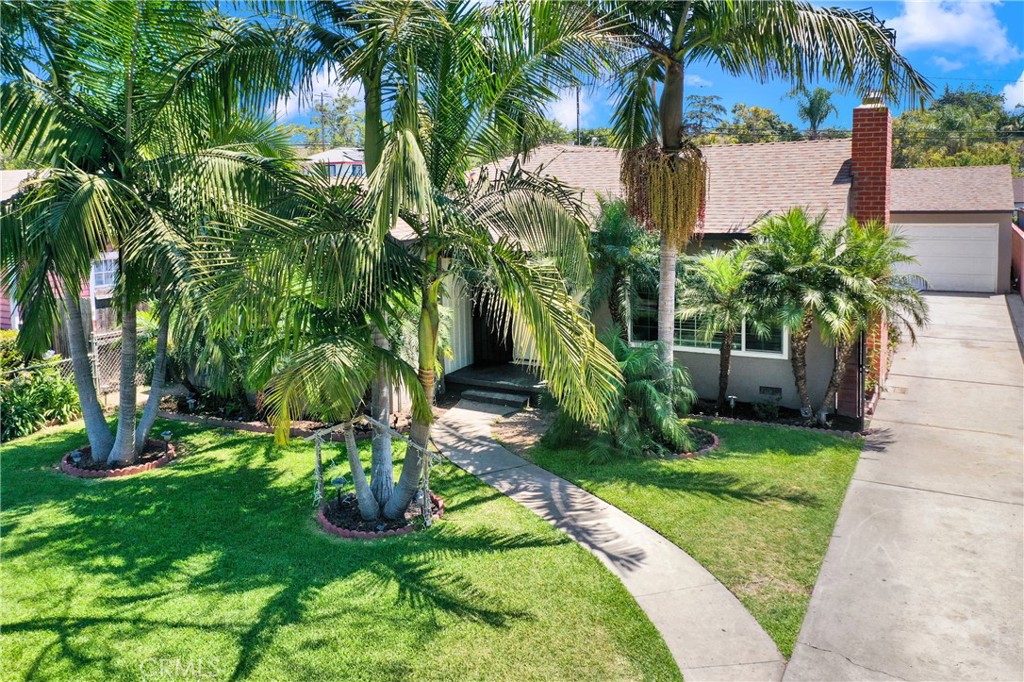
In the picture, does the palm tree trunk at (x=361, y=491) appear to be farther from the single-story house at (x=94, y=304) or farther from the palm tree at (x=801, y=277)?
the single-story house at (x=94, y=304)

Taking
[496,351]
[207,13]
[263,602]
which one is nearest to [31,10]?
[207,13]

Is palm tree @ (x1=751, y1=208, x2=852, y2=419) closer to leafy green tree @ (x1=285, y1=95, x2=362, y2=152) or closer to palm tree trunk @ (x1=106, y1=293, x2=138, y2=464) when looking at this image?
palm tree trunk @ (x1=106, y1=293, x2=138, y2=464)

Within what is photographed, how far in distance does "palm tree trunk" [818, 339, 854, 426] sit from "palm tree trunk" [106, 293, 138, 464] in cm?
943

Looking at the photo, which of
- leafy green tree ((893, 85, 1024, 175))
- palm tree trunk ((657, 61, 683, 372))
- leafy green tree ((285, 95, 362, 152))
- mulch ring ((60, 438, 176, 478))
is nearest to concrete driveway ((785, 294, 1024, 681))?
palm tree trunk ((657, 61, 683, 372))

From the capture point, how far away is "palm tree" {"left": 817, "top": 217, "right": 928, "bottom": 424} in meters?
9.51

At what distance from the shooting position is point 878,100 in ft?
29.9

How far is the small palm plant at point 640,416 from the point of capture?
927 centimetres

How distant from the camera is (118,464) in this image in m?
9.31

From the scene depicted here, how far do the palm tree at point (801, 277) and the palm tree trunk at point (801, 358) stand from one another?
16 millimetres

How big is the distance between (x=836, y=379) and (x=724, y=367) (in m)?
1.58

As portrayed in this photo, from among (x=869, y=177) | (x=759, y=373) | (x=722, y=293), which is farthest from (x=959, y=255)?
(x=722, y=293)

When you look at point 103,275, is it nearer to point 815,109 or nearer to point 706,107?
point 706,107

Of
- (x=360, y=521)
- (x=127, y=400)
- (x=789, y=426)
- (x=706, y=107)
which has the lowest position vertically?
(x=360, y=521)

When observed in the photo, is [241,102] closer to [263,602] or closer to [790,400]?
[263,602]
